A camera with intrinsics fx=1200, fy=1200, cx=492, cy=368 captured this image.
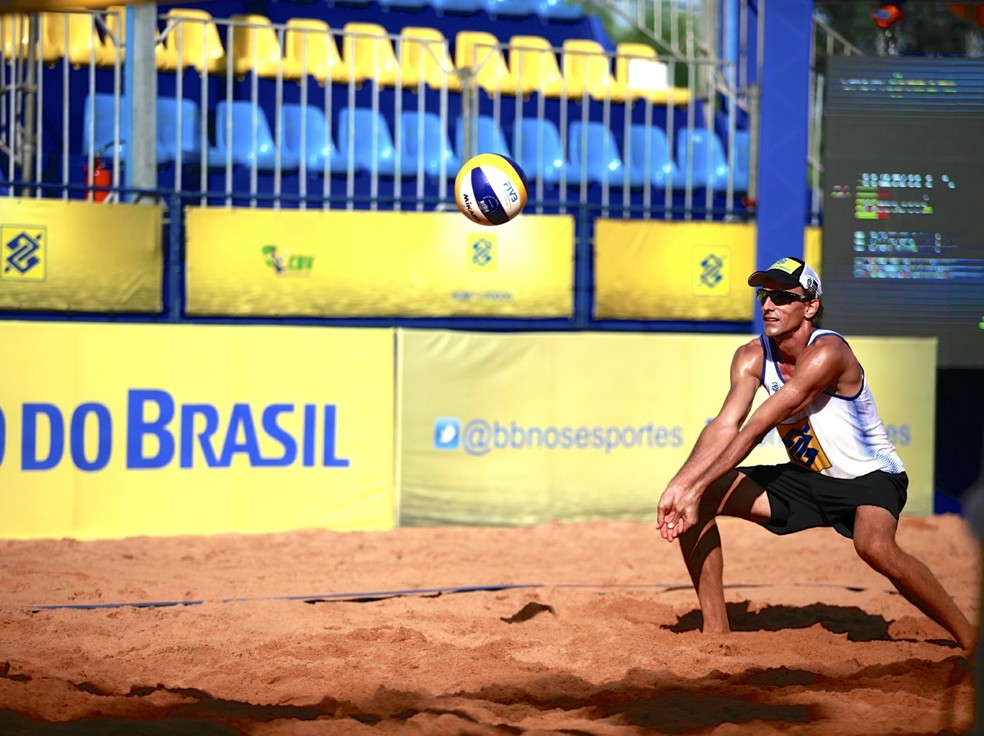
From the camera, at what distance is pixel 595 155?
15.3 m

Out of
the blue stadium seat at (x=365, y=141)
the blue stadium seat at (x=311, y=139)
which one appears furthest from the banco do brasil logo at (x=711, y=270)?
the blue stadium seat at (x=311, y=139)

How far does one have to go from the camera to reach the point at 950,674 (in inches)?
200

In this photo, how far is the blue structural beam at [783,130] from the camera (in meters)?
12.0

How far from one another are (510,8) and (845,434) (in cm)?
1344

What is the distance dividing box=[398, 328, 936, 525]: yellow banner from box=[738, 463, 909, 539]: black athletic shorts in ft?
14.7

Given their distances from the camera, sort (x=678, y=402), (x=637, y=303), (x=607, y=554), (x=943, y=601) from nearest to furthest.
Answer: (x=943, y=601) → (x=607, y=554) → (x=678, y=402) → (x=637, y=303)

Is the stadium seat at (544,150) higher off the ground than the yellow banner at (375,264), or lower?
higher

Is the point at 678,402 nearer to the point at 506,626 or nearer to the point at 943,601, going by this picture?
the point at 506,626

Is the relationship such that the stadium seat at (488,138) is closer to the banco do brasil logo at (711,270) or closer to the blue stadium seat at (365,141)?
the blue stadium seat at (365,141)

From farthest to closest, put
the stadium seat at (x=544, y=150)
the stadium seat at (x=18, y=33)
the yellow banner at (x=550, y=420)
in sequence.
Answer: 1. the stadium seat at (x=544, y=150)
2. the stadium seat at (x=18, y=33)
3. the yellow banner at (x=550, y=420)

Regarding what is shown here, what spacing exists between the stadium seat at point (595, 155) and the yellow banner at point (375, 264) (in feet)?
10.2

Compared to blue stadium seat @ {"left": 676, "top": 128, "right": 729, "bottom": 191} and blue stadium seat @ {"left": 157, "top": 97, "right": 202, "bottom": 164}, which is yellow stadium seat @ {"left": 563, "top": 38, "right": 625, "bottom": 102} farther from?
blue stadium seat @ {"left": 157, "top": 97, "right": 202, "bottom": 164}

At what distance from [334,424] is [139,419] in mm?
1521

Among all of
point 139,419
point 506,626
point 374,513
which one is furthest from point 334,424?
point 506,626
